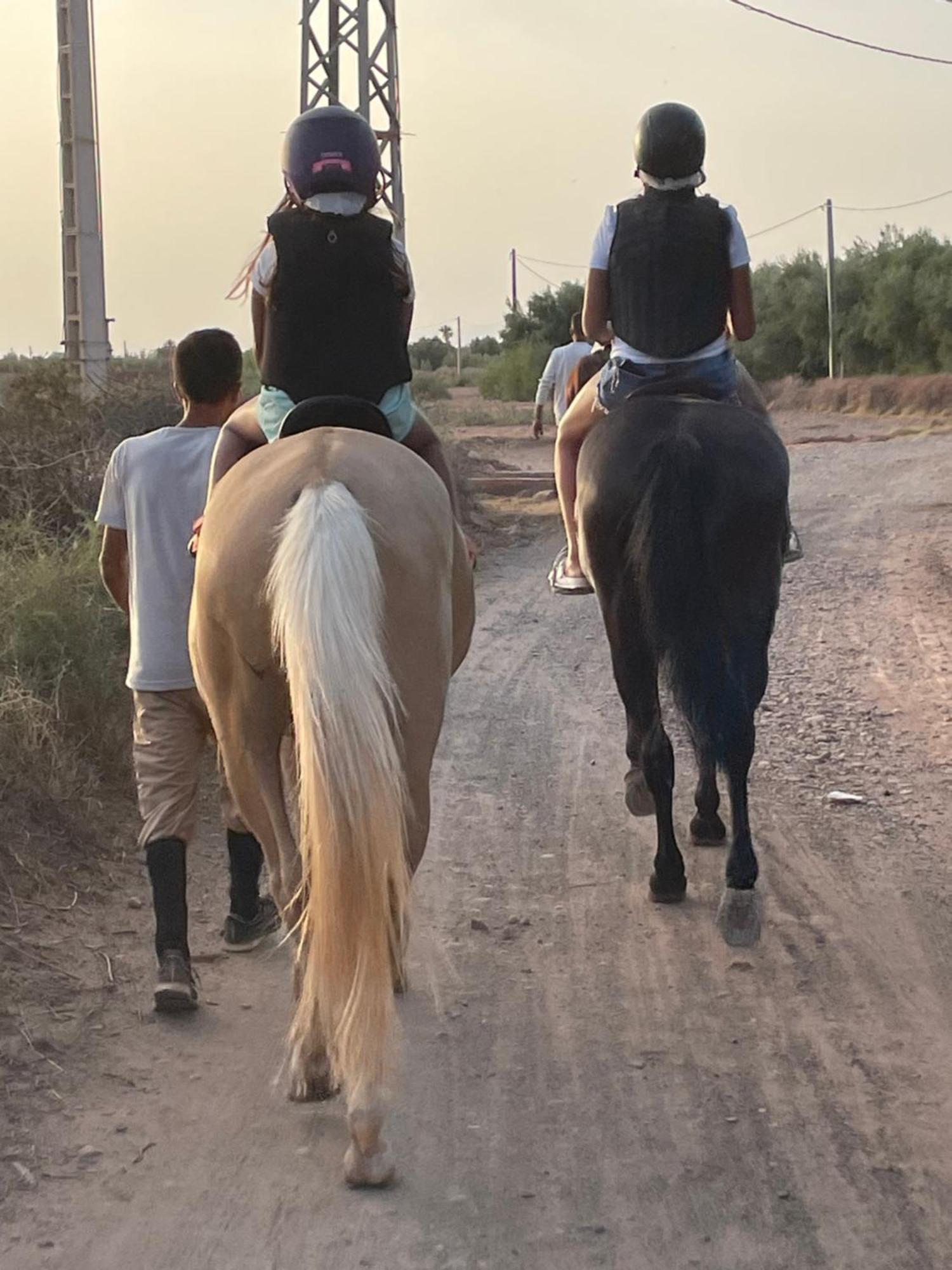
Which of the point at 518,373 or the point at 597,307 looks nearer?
the point at 597,307

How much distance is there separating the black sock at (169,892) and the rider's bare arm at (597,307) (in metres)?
2.64

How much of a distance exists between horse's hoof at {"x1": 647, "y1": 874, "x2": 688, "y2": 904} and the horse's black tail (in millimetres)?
661

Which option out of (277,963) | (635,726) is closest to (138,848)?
(277,963)

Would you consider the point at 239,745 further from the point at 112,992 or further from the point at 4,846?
the point at 4,846

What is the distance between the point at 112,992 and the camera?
4848 mm

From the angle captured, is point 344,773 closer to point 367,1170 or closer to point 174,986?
point 367,1170

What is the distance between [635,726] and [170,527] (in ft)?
6.56

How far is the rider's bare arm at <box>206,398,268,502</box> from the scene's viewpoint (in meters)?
4.40

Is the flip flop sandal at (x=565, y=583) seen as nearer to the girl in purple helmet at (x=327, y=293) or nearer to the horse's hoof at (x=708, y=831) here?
the horse's hoof at (x=708, y=831)

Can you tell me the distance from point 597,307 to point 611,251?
0.78ft

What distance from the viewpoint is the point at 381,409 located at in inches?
171

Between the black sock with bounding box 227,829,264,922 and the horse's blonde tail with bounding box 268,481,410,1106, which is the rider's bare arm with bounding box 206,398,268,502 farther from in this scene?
the black sock with bounding box 227,829,264,922

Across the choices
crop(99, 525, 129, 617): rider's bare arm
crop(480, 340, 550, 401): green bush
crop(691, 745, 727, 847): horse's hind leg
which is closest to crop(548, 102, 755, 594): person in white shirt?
crop(691, 745, 727, 847): horse's hind leg

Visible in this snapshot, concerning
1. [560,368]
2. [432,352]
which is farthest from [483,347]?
[560,368]
